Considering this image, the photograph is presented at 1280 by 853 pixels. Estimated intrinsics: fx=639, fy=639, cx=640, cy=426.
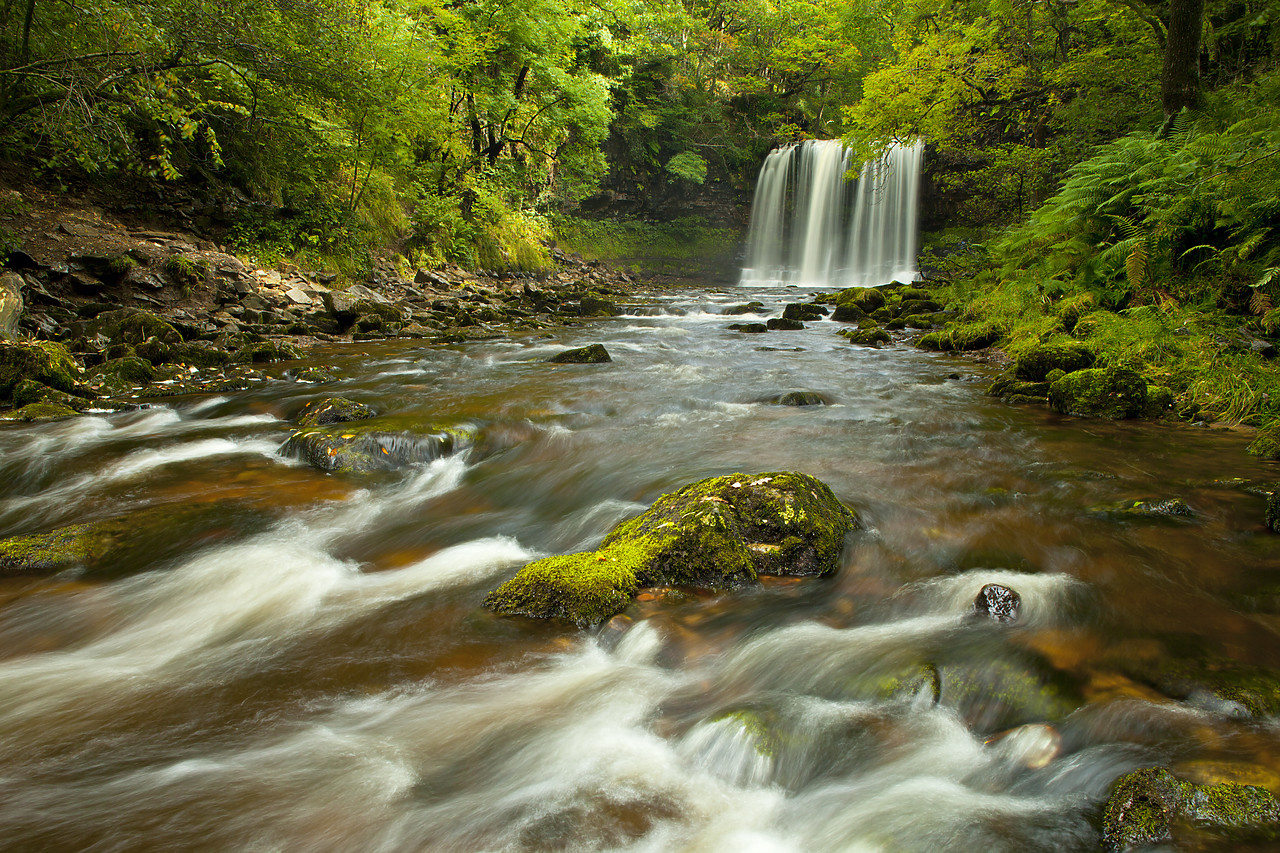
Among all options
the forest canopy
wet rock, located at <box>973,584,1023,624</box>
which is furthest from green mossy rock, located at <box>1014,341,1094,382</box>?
wet rock, located at <box>973,584,1023,624</box>

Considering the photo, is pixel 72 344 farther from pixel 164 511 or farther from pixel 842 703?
pixel 842 703

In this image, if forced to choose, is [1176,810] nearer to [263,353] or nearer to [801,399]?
[801,399]

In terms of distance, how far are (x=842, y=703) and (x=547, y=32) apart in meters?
22.9

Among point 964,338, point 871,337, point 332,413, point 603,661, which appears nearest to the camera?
point 603,661

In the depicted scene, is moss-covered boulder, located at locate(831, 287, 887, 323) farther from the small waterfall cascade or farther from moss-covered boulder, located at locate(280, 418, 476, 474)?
moss-covered boulder, located at locate(280, 418, 476, 474)

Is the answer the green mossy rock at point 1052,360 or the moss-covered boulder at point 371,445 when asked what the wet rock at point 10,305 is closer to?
the moss-covered boulder at point 371,445

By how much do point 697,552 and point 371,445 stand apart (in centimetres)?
366

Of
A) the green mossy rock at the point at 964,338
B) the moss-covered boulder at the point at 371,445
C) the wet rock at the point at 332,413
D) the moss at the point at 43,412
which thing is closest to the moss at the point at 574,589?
the moss-covered boulder at the point at 371,445

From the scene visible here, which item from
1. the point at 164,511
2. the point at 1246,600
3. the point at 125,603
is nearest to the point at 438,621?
the point at 125,603

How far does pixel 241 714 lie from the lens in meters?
2.77

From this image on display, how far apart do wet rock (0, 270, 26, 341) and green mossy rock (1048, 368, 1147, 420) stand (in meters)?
11.9

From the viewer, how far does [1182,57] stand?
9492mm

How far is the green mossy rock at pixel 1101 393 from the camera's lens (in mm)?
6488

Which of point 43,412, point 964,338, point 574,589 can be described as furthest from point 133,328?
point 964,338
